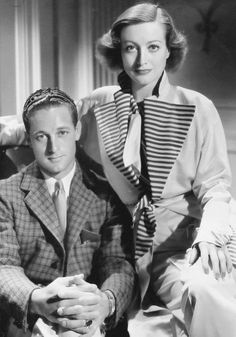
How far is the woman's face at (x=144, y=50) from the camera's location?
4.09ft

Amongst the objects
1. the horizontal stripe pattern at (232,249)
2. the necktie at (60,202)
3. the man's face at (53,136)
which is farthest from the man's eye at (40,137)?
the horizontal stripe pattern at (232,249)

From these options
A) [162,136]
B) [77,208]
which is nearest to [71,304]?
[77,208]

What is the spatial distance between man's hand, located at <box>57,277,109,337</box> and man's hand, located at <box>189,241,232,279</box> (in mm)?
216

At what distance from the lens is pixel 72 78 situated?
1.88 metres

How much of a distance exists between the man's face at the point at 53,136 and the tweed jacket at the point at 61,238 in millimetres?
63

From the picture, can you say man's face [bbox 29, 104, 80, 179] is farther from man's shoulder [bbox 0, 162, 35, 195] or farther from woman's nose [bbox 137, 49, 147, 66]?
woman's nose [bbox 137, 49, 147, 66]

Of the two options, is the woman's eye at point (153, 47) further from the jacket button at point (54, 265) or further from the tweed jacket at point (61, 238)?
the jacket button at point (54, 265)

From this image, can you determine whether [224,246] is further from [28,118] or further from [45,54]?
[45,54]

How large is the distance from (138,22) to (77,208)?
0.47 m

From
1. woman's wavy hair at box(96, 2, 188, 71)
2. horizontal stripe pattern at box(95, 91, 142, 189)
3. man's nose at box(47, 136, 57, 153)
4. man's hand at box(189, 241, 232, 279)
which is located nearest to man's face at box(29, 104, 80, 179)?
man's nose at box(47, 136, 57, 153)

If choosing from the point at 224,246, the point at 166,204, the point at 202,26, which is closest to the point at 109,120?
the point at 166,204

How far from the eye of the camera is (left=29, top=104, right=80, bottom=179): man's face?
3.99 feet

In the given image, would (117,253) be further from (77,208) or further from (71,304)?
(71,304)

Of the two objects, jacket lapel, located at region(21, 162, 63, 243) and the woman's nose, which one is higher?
the woman's nose
